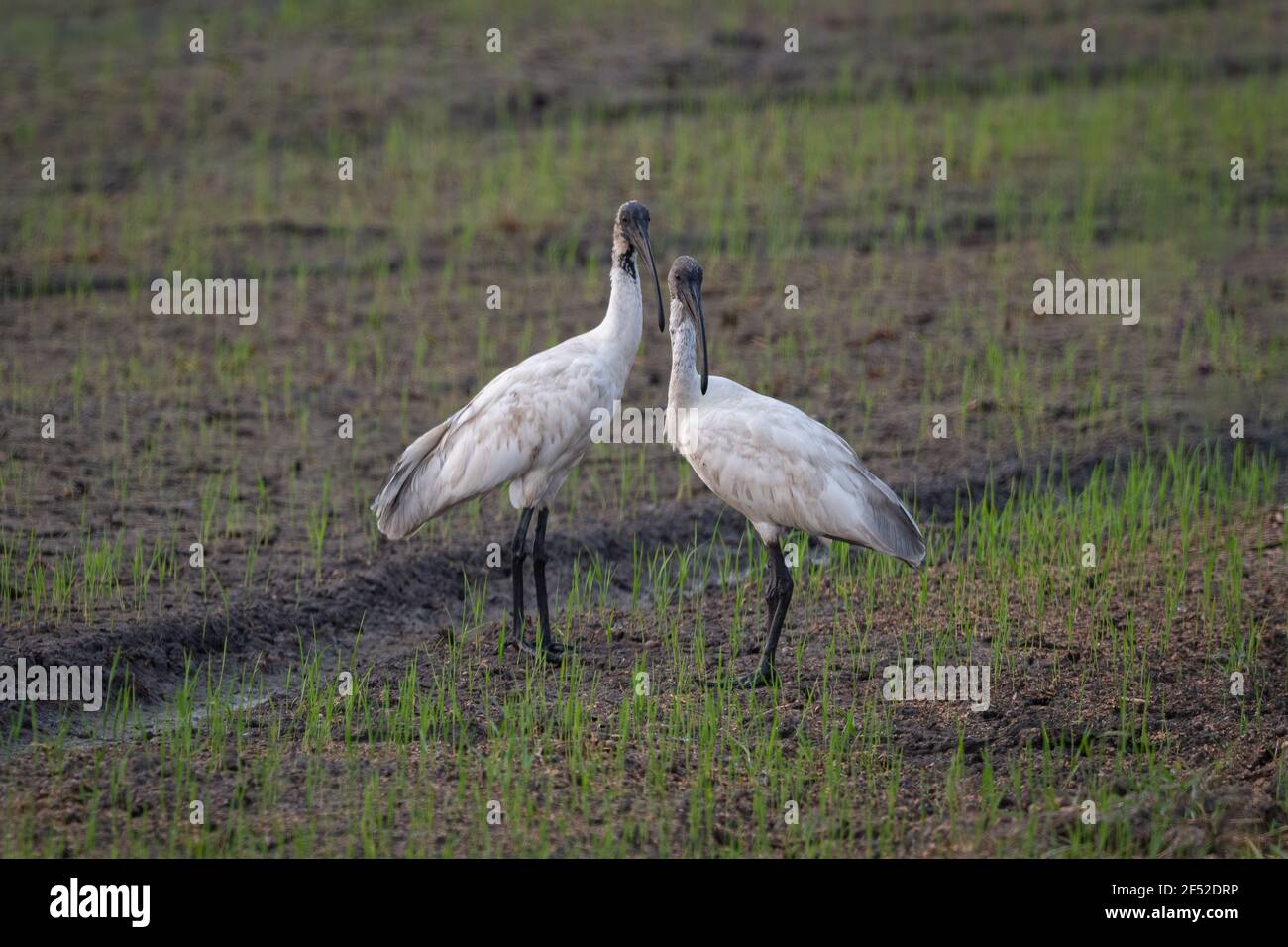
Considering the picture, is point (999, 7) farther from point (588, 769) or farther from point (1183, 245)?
point (588, 769)

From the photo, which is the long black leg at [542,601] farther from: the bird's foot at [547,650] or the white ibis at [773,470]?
the white ibis at [773,470]

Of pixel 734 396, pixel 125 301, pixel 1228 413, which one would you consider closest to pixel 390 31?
pixel 125 301

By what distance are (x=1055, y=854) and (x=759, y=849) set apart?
0.96 metres

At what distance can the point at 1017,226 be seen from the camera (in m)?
13.5

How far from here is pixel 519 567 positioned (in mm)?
7723

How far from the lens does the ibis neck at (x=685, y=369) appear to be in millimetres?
7395

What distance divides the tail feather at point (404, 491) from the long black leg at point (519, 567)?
427 mm
